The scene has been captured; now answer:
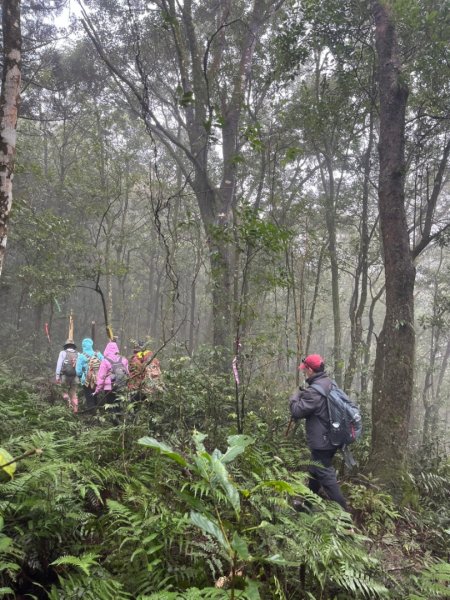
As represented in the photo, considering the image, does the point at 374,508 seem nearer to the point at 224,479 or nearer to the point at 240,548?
the point at 240,548

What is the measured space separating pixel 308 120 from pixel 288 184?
10409mm

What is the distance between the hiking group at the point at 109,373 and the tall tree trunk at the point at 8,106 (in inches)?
98.3

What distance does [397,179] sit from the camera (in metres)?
6.33

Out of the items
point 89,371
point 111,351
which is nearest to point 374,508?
point 111,351

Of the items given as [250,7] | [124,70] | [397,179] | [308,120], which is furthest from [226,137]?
[397,179]

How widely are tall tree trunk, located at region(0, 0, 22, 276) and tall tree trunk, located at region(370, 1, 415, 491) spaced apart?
553cm

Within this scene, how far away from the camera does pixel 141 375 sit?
6422 mm

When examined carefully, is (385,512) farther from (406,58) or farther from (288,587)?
(406,58)

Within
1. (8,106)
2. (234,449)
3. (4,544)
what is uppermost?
(8,106)

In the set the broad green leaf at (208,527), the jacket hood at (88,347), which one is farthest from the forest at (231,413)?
the jacket hood at (88,347)

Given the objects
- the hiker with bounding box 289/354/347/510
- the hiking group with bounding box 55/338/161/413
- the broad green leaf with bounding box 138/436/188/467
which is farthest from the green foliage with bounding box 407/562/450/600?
the hiking group with bounding box 55/338/161/413

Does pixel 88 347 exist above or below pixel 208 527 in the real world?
above

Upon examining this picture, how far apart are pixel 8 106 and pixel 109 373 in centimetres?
452

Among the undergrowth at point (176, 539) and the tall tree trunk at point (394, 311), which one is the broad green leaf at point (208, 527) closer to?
the undergrowth at point (176, 539)
